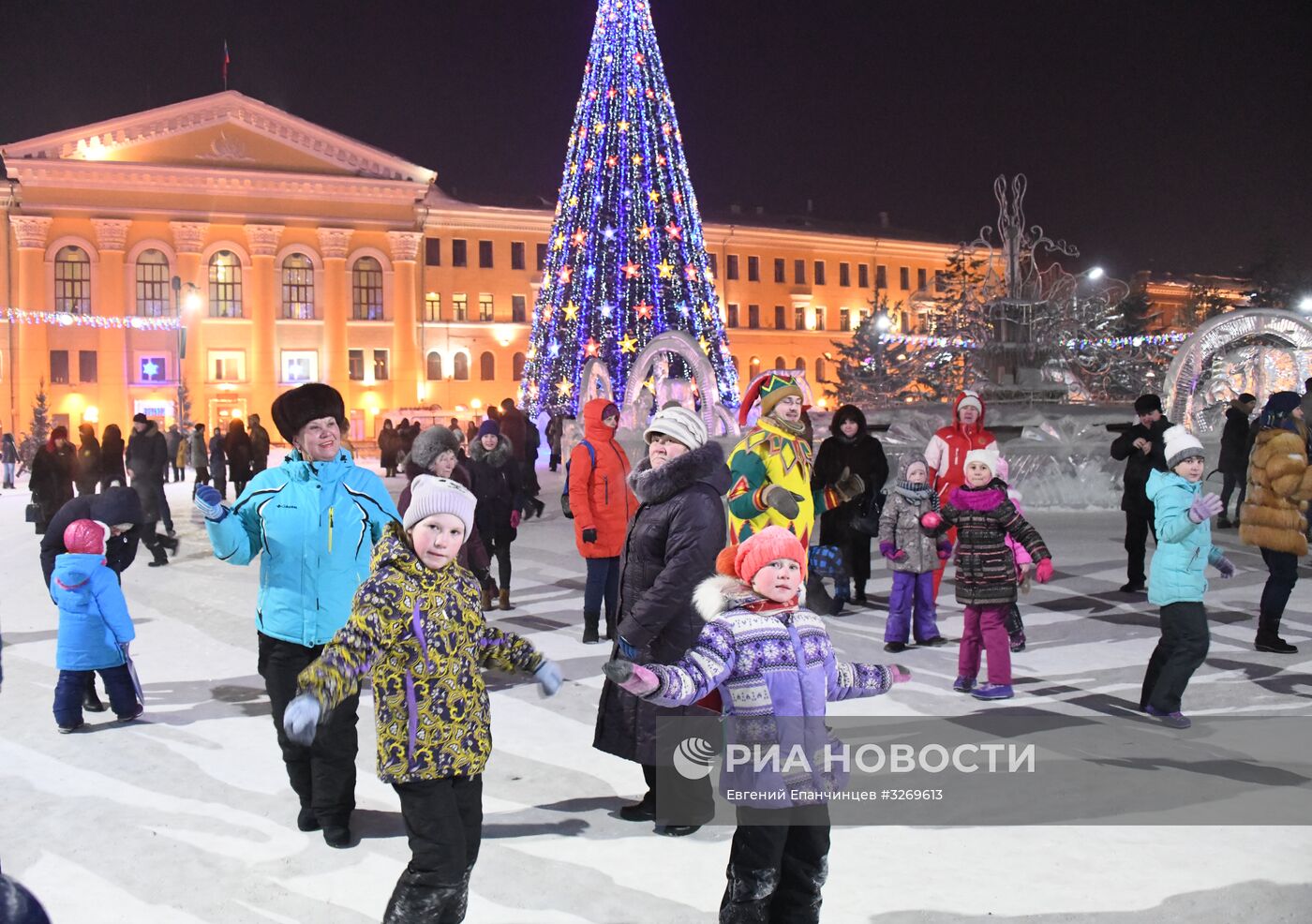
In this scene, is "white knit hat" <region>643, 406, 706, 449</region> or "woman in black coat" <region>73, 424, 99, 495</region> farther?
"woman in black coat" <region>73, 424, 99, 495</region>

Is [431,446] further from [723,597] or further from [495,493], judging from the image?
[723,597]

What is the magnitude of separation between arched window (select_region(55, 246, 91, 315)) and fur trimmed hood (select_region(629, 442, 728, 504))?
52419 millimetres

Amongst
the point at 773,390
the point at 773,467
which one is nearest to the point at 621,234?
the point at 773,390

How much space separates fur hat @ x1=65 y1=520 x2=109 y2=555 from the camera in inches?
238

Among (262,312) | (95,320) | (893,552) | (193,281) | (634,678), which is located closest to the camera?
(634,678)

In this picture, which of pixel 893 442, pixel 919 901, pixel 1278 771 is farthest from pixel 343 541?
pixel 893 442

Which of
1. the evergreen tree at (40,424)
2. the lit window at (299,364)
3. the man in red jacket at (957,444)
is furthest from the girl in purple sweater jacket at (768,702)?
the lit window at (299,364)

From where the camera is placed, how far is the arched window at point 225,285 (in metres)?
52.6

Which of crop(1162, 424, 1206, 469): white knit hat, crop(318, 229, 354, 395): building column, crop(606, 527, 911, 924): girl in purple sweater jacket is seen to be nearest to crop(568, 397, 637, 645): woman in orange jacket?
crop(1162, 424, 1206, 469): white knit hat

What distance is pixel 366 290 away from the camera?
55438 mm

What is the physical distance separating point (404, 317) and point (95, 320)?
13.8 meters

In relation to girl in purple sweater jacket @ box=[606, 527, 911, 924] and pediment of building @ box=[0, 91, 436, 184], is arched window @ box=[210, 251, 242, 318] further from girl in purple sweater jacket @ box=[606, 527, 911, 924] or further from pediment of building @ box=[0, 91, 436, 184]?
girl in purple sweater jacket @ box=[606, 527, 911, 924]

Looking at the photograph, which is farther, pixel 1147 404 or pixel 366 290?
pixel 366 290

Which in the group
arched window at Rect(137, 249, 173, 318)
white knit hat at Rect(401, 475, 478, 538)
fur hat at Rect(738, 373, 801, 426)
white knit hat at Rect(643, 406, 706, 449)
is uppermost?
arched window at Rect(137, 249, 173, 318)
